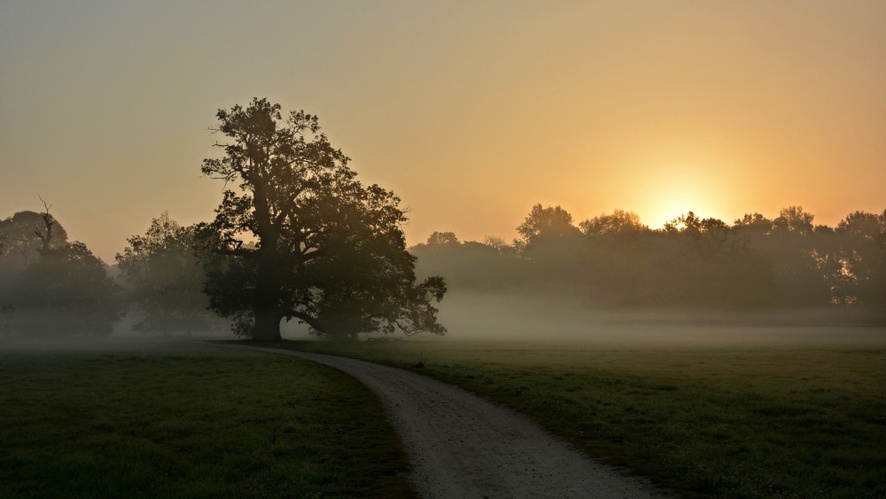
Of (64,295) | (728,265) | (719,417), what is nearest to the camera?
(719,417)

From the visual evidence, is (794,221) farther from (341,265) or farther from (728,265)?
(341,265)

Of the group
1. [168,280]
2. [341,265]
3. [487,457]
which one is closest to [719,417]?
[487,457]

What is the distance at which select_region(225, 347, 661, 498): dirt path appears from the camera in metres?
13.4

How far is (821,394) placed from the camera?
27.3 m

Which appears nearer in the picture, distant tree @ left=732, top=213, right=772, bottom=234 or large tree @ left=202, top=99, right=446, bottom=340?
large tree @ left=202, top=99, right=446, bottom=340

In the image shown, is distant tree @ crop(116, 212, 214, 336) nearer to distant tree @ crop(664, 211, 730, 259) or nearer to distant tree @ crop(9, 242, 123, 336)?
distant tree @ crop(9, 242, 123, 336)

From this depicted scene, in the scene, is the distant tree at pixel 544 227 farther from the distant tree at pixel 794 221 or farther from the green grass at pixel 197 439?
the green grass at pixel 197 439

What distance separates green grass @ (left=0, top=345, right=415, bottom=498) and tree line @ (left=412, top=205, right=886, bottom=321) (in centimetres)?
11408

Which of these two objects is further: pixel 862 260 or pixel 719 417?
pixel 862 260

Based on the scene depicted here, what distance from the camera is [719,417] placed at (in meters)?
22.1

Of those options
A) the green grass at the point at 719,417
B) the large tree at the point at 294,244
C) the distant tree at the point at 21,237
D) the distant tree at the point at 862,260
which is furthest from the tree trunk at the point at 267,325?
the distant tree at the point at 862,260

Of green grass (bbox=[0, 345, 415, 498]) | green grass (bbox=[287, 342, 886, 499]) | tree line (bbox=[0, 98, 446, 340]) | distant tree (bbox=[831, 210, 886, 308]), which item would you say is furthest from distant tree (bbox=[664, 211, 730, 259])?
green grass (bbox=[0, 345, 415, 498])

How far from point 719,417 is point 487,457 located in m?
9.92

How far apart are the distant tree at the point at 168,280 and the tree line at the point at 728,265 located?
83.2 metres
